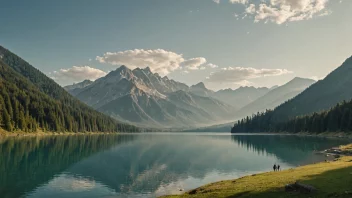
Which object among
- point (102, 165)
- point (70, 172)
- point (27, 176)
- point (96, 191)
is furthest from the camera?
point (102, 165)

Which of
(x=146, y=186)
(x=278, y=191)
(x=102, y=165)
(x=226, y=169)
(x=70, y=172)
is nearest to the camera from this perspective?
(x=278, y=191)

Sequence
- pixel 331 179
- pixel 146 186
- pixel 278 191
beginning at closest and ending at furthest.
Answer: pixel 278 191 < pixel 331 179 < pixel 146 186

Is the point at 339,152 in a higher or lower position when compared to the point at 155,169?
higher

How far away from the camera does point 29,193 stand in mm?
55531

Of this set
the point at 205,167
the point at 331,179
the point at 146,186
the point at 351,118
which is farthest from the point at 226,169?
the point at 351,118

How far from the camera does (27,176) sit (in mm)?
72625

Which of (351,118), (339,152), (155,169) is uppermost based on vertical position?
(351,118)

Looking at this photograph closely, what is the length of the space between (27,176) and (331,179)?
6864cm

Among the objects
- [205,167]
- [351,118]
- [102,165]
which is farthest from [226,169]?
Result: [351,118]

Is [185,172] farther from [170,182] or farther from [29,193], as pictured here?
[29,193]

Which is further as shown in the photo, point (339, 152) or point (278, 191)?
point (339, 152)

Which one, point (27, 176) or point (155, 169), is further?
point (155, 169)

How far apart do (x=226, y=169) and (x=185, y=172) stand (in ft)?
45.9

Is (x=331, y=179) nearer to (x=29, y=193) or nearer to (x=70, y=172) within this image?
(x=29, y=193)
